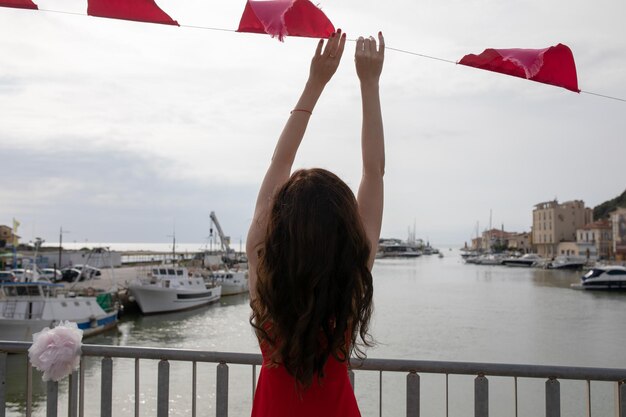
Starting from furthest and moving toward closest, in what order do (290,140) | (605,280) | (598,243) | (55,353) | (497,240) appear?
1. (497,240)
2. (598,243)
3. (605,280)
4. (55,353)
5. (290,140)

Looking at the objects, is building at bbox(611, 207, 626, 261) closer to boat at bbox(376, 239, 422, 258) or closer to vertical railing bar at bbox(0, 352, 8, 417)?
boat at bbox(376, 239, 422, 258)

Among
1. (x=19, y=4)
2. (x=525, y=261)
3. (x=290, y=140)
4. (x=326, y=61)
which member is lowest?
(x=525, y=261)

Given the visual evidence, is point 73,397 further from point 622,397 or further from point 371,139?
point 622,397

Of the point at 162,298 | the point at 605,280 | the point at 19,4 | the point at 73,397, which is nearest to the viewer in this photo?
the point at 19,4

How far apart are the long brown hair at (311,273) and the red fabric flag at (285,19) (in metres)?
→ 1.41

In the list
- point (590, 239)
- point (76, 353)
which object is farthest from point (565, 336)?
point (590, 239)

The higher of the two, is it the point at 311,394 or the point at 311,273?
the point at 311,273

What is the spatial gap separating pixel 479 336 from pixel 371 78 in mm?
29420

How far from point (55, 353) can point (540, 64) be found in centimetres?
336

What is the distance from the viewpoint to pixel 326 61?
2.13m

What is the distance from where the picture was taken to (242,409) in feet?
51.2

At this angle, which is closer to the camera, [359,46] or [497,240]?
[359,46]

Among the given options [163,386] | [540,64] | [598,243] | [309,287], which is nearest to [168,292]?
[163,386]

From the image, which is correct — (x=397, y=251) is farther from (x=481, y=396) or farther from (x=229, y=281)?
(x=481, y=396)
